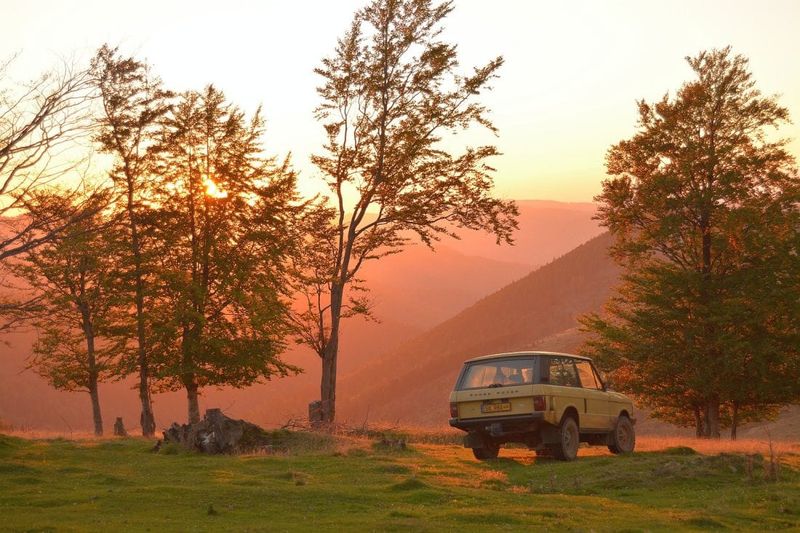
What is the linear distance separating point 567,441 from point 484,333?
393 feet

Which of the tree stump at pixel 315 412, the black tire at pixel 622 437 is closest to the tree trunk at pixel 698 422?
the tree stump at pixel 315 412

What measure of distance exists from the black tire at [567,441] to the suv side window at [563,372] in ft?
2.61

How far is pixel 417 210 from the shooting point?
103ft

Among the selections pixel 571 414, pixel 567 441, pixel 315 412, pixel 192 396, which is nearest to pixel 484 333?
pixel 315 412

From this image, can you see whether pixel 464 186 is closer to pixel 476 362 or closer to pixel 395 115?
pixel 395 115

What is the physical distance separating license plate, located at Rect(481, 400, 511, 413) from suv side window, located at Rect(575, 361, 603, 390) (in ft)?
7.64

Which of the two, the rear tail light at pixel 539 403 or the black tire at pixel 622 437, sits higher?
the rear tail light at pixel 539 403

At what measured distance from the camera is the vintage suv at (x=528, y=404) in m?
17.2

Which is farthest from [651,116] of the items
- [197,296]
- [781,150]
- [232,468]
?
[232,468]

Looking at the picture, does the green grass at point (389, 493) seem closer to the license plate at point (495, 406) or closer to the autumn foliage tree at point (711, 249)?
the license plate at point (495, 406)

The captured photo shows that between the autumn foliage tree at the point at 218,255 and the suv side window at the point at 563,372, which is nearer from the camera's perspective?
the suv side window at the point at 563,372

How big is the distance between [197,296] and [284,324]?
355 centimetres

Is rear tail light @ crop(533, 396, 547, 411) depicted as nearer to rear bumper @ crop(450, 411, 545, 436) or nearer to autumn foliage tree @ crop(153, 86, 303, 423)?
rear bumper @ crop(450, 411, 545, 436)

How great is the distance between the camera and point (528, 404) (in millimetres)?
17141
